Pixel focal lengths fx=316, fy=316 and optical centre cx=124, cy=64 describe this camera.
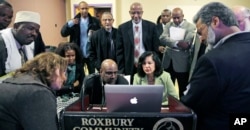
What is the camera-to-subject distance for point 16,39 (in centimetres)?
224

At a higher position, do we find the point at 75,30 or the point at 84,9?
the point at 84,9

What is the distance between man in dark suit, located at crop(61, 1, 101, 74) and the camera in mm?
4250

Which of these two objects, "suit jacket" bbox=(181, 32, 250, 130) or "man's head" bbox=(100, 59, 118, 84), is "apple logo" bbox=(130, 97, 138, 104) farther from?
"man's head" bbox=(100, 59, 118, 84)

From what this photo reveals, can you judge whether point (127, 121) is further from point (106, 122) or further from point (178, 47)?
point (178, 47)

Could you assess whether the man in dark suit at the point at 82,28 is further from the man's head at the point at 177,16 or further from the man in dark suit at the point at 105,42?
the man's head at the point at 177,16

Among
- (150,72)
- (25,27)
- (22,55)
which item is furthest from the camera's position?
(150,72)

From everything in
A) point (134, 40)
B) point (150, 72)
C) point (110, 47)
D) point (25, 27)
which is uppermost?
point (25, 27)

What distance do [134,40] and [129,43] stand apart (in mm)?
67

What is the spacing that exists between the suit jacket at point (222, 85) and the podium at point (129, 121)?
0.58ft

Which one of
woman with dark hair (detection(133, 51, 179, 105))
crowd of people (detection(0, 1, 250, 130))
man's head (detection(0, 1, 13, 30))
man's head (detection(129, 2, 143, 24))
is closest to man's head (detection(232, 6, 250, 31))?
crowd of people (detection(0, 1, 250, 130))

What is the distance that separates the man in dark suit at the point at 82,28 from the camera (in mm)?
4250

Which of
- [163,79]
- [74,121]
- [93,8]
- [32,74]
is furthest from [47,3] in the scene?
[74,121]

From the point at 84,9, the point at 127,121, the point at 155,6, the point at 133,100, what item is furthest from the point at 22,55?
the point at 155,6

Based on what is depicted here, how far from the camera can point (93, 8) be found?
25.1 feet
